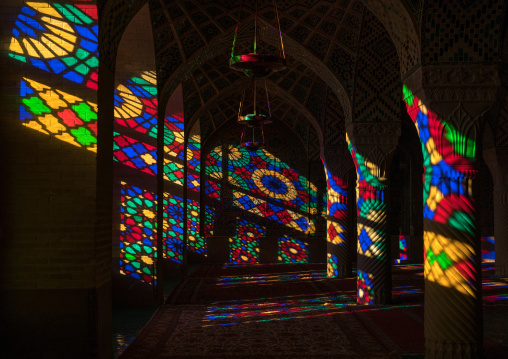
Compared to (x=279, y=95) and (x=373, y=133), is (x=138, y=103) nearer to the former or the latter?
(x=373, y=133)

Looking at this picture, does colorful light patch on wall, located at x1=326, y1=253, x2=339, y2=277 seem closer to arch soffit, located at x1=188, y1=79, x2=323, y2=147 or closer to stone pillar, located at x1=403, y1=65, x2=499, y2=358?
arch soffit, located at x1=188, y1=79, x2=323, y2=147

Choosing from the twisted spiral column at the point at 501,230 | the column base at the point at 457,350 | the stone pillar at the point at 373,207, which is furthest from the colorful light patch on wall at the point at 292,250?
the column base at the point at 457,350

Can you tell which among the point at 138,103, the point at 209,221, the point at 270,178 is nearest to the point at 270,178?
the point at 270,178

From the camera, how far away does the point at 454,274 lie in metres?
4.82

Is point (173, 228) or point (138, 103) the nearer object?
point (138, 103)

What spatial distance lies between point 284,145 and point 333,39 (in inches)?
314

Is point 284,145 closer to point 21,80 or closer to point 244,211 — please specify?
point 244,211

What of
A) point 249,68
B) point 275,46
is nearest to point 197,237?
point 275,46

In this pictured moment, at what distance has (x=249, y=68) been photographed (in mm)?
4988

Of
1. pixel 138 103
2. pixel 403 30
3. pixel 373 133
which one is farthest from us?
pixel 138 103

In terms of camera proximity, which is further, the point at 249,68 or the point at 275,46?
the point at 275,46

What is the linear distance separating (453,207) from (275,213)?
11782mm

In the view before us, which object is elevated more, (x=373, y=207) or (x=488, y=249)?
(x=373, y=207)

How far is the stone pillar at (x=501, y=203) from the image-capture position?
461 inches
